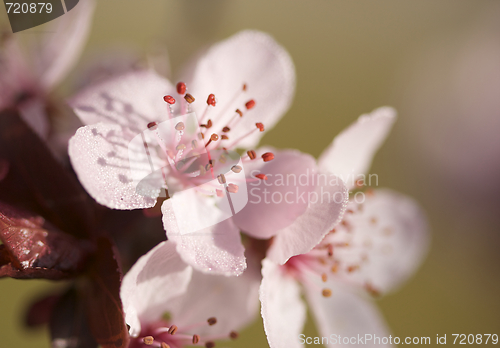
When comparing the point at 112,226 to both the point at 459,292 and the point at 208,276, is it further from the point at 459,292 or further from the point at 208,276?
the point at 459,292

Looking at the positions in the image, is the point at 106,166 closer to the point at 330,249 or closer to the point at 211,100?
the point at 211,100

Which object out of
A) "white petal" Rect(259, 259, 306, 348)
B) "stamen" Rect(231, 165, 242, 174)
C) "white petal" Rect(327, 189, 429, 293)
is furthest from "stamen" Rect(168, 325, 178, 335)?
"white petal" Rect(327, 189, 429, 293)

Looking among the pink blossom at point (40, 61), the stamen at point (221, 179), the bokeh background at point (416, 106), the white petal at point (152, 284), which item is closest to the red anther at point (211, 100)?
the stamen at point (221, 179)

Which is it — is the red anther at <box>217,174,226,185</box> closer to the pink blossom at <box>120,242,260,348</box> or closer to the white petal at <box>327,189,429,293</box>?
the pink blossom at <box>120,242,260,348</box>

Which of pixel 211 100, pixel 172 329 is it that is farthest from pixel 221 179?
pixel 172 329

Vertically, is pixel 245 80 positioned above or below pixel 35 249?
above

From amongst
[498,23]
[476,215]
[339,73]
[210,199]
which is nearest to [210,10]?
[210,199]

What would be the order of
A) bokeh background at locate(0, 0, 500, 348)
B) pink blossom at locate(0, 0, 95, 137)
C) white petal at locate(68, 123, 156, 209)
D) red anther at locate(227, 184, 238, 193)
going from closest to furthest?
white petal at locate(68, 123, 156, 209)
red anther at locate(227, 184, 238, 193)
pink blossom at locate(0, 0, 95, 137)
bokeh background at locate(0, 0, 500, 348)

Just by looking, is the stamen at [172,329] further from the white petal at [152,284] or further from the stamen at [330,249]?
the stamen at [330,249]
